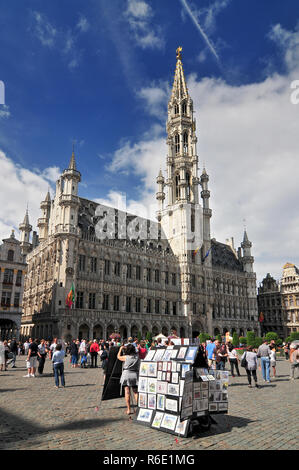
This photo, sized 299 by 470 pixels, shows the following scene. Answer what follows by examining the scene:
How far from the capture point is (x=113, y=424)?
8.10 meters

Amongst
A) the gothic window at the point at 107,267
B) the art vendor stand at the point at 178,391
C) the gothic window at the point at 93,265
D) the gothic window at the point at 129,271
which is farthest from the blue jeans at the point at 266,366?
the gothic window at the point at 129,271

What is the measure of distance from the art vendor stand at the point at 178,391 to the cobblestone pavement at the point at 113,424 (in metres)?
0.30

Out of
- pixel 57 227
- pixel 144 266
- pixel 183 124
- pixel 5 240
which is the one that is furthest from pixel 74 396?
pixel 183 124

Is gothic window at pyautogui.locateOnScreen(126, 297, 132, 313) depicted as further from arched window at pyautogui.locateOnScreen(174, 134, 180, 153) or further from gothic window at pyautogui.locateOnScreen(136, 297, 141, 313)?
arched window at pyautogui.locateOnScreen(174, 134, 180, 153)

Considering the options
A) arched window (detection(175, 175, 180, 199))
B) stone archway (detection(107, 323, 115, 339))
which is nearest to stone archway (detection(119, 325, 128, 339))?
stone archway (detection(107, 323, 115, 339))

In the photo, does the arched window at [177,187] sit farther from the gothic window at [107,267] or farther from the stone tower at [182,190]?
the gothic window at [107,267]

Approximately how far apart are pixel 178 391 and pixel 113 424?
6.84ft

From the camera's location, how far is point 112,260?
170 feet

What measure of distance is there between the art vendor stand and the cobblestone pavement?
0.98 ft

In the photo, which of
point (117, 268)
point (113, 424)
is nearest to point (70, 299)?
point (117, 268)

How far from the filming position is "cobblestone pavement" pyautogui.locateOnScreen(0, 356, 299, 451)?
6.65 m

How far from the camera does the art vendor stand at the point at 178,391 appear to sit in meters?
7.39

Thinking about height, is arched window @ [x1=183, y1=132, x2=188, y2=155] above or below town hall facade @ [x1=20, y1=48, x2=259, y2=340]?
above
